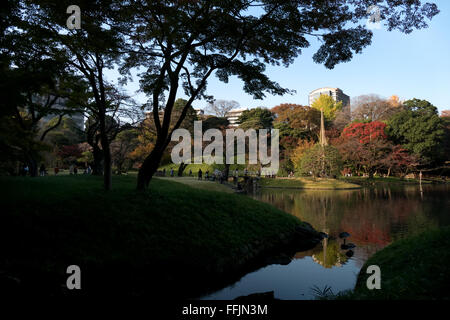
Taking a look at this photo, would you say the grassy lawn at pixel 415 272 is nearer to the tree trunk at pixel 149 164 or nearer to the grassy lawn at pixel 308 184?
the tree trunk at pixel 149 164

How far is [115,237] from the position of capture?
5.54 metres

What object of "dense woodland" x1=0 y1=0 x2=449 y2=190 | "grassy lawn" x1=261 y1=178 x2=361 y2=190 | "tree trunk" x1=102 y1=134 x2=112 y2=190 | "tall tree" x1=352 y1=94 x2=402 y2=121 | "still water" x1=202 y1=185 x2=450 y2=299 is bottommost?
"still water" x1=202 y1=185 x2=450 y2=299

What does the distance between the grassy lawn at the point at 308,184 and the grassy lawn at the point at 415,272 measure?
2011 centimetres

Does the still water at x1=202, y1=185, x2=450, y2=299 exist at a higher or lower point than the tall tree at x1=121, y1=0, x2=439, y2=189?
lower

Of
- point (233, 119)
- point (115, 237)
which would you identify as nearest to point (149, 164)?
point (115, 237)

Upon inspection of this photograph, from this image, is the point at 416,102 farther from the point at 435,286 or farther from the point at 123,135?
the point at 435,286

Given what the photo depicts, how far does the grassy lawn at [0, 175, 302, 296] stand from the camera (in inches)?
177

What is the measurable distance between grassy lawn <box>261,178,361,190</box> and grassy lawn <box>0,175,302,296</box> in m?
18.8

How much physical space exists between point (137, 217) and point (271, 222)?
4.54 m

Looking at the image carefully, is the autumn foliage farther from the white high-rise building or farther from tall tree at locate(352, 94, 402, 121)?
the white high-rise building

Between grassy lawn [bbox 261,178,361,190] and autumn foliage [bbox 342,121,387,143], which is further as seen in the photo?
autumn foliage [bbox 342,121,387,143]

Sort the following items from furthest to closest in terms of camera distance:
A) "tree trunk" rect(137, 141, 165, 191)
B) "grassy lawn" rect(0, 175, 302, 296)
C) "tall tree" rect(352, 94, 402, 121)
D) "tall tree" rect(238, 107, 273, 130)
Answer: "tall tree" rect(352, 94, 402, 121), "tall tree" rect(238, 107, 273, 130), "tree trunk" rect(137, 141, 165, 191), "grassy lawn" rect(0, 175, 302, 296)

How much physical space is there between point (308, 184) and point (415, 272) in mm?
22707

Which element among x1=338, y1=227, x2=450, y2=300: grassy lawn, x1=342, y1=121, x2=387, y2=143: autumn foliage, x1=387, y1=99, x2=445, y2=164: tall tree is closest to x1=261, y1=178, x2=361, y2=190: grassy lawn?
x1=342, y1=121, x2=387, y2=143: autumn foliage
